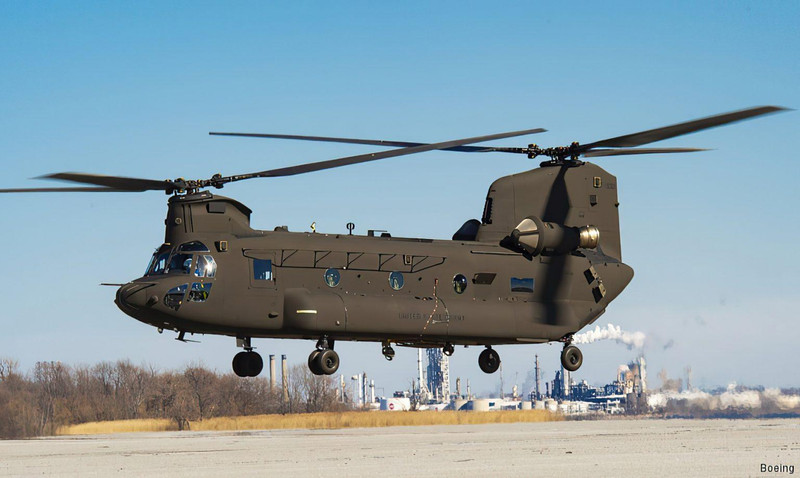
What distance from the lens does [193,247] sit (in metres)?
29.1

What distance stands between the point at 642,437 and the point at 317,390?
54167 mm

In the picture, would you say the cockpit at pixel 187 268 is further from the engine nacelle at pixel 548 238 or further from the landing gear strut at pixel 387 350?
the engine nacelle at pixel 548 238

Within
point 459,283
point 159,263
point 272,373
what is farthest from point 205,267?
point 272,373

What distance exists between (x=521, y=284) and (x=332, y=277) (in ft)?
22.1

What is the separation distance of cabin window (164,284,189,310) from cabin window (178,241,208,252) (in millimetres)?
1182

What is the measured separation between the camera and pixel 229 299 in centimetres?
2898

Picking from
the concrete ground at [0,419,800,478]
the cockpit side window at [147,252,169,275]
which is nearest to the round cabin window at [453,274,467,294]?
the concrete ground at [0,419,800,478]

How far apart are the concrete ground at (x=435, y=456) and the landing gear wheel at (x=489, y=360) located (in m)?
2.37

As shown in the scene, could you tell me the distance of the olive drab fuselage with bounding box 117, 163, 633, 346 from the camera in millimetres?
29000

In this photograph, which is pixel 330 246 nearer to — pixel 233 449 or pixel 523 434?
pixel 233 449

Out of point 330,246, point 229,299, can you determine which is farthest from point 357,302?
point 229,299

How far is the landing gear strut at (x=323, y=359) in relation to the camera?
29.8 metres

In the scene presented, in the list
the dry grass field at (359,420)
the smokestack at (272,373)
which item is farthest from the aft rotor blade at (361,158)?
the smokestack at (272,373)

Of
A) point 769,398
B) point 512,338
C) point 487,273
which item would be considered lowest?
point 769,398
